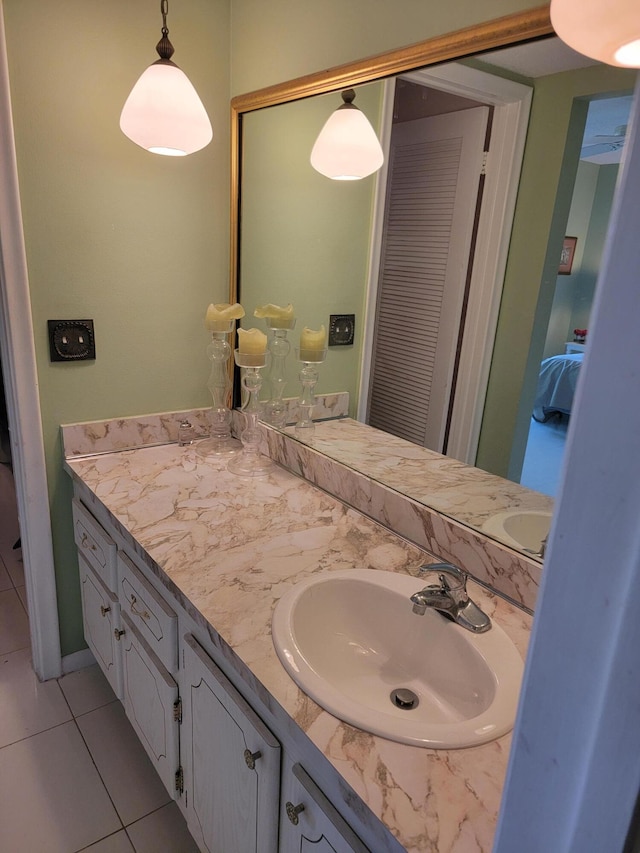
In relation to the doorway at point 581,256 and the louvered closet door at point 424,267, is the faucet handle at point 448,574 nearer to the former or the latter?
the doorway at point 581,256

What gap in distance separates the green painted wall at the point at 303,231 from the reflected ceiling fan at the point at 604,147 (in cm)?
59

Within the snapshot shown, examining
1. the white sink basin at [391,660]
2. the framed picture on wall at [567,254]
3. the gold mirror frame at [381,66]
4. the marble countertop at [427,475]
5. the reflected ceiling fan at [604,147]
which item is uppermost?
the gold mirror frame at [381,66]

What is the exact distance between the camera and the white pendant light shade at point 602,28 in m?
0.74

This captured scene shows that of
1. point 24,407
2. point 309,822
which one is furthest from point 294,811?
point 24,407

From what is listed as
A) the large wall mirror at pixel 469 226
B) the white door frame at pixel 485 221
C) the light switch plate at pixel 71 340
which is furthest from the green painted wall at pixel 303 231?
the light switch plate at pixel 71 340

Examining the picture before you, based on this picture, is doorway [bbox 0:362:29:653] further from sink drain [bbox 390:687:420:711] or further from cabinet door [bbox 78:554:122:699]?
sink drain [bbox 390:687:420:711]

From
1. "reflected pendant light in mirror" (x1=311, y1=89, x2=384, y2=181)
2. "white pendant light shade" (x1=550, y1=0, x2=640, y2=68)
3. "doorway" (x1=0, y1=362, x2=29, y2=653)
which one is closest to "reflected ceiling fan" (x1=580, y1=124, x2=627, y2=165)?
"white pendant light shade" (x1=550, y1=0, x2=640, y2=68)

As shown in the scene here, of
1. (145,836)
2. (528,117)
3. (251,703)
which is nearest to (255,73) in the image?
(528,117)

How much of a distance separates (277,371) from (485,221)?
90 centimetres

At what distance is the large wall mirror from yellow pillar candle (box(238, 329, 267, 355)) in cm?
16

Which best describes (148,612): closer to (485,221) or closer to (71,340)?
(71,340)

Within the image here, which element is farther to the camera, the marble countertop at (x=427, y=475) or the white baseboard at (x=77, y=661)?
the white baseboard at (x=77, y=661)

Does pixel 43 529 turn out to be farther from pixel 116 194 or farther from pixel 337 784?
pixel 337 784

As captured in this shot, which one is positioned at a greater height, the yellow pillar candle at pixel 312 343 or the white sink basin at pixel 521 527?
the yellow pillar candle at pixel 312 343
